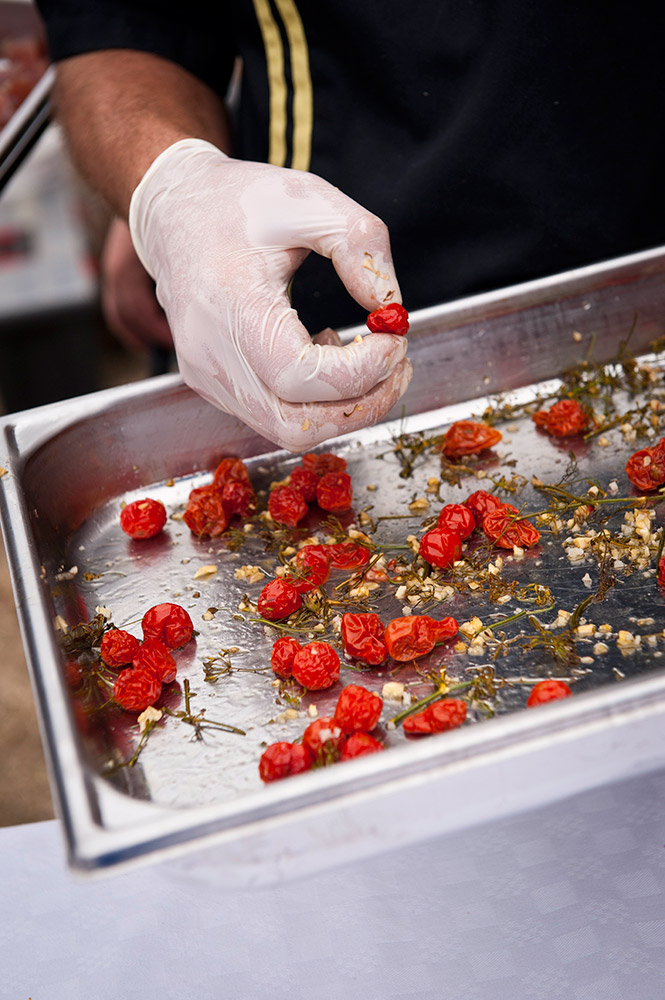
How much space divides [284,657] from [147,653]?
188 mm

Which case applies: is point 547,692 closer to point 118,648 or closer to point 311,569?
point 311,569

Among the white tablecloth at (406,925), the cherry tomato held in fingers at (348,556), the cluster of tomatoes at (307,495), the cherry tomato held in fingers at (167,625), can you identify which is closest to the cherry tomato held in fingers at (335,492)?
the cluster of tomatoes at (307,495)

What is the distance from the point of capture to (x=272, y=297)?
128cm

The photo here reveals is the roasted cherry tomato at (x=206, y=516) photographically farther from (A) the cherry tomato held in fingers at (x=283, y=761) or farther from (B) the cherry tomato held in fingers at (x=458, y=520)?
(A) the cherry tomato held in fingers at (x=283, y=761)

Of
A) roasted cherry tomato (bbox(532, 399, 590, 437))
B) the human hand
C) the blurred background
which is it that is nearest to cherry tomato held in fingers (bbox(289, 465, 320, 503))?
roasted cherry tomato (bbox(532, 399, 590, 437))

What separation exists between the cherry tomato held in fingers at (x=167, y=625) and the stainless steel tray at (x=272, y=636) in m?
0.03

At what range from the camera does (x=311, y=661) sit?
1168 millimetres

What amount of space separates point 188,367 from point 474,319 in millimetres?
574

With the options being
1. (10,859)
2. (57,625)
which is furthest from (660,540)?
(10,859)

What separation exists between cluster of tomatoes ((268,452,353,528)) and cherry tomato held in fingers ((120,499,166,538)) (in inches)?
7.5

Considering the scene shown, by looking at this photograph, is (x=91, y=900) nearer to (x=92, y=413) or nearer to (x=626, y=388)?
(x=92, y=413)

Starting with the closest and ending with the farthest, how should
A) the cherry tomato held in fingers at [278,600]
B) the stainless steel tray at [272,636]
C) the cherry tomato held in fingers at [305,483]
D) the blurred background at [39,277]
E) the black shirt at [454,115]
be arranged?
the stainless steel tray at [272,636], the cherry tomato held in fingers at [278,600], the cherry tomato held in fingers at [305,483], the black shirt at [454,115], the blurred background at [39,277]

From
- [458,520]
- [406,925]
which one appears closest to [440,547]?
[458,520]

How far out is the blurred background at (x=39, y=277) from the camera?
333 centimetres
